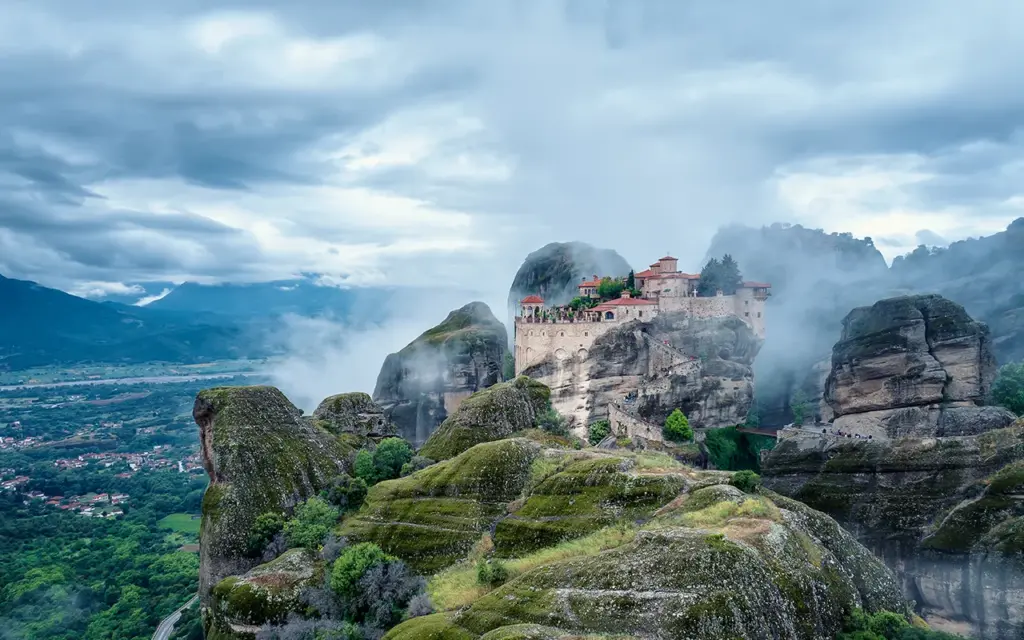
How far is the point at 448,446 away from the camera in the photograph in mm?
56062

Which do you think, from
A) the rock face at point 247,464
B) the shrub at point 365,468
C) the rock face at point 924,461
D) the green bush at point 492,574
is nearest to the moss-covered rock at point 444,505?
the green bush at point 492,574

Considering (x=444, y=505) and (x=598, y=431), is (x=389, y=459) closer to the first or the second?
(x=444, y=505)

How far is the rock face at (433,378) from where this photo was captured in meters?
94.9

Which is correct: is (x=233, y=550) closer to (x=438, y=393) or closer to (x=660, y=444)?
(x=660, y=444)

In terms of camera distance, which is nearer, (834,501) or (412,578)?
(412,578)

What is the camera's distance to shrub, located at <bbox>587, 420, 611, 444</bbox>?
Result: 66606 millimetres

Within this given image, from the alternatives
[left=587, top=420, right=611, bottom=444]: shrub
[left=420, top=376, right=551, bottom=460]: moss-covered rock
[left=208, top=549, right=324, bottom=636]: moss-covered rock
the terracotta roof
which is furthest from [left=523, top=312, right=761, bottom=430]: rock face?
[left=208, top=549, right=324, bottom=636]: moss-covered rock

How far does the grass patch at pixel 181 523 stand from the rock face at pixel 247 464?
187 feet

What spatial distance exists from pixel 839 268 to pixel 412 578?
108m

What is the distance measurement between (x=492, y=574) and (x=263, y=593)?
13.5 meters

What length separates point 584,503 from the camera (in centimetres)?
3797

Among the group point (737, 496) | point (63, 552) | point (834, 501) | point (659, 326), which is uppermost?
point (659, 326)

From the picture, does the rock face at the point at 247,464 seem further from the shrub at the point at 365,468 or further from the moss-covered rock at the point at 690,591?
the moss-covered rock at the point at 690,591

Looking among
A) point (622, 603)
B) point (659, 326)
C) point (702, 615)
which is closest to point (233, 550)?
point (622, 603)
